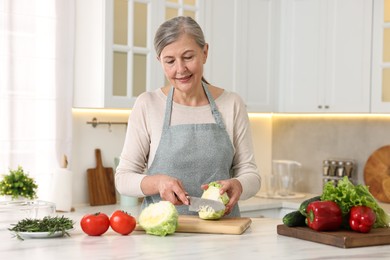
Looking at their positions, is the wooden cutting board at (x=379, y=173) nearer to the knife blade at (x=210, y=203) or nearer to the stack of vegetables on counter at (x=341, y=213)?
the stack of vegetables on counter at (x=341, y=213)

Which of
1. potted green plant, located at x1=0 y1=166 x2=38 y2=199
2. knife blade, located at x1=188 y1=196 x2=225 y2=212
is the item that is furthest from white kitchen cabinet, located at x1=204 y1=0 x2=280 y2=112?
knife blade, located at x1=188 y1=196 x2=225 y2=212

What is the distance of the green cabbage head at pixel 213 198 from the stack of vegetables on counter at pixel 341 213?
25 cm

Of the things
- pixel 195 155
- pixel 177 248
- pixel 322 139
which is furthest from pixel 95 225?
pixel 322 139

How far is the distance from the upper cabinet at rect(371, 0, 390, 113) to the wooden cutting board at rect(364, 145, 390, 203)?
1.37ft

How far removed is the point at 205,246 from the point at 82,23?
244cm

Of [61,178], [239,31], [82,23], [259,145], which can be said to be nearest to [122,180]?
[61,178]

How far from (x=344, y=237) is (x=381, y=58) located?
2.50m

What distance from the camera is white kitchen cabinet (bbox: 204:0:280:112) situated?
4.83 meters

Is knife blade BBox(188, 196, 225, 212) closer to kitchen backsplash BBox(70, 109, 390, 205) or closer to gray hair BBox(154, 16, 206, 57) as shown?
gray hair BBox(154, 16, 206, 57)

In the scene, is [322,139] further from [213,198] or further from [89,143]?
[213,198]

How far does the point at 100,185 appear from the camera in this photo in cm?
466

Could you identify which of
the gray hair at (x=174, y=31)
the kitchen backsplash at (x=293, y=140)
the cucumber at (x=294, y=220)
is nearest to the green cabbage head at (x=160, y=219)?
the cucumber at (x=294, y=220)

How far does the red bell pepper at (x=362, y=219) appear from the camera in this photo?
2.42 meters

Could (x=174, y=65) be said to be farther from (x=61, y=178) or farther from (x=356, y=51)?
(x=356, y=51)
